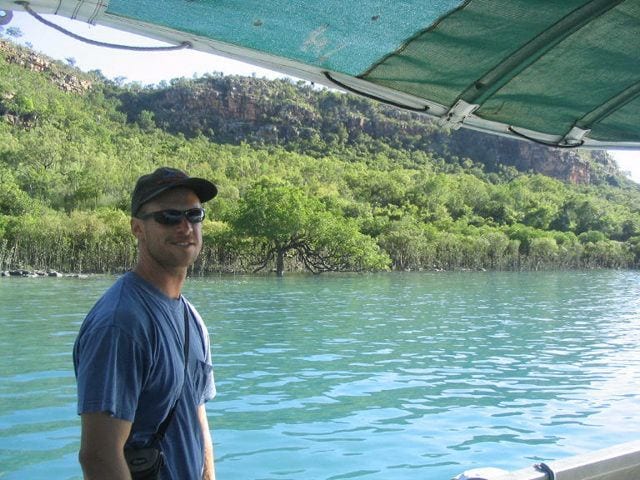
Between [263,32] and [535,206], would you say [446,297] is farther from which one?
[535,206]

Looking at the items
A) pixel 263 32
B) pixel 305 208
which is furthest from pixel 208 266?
pixel 263 32

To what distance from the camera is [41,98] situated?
3676 inches

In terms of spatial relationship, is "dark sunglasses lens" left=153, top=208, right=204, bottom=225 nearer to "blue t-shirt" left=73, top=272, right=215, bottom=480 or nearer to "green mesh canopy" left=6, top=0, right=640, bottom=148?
Answer: "blue t-shirt" left=73, top=272, right=215, bottom=480

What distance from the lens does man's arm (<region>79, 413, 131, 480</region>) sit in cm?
147

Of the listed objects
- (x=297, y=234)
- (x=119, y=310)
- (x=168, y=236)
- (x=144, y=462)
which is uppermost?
(x=297, y=234)

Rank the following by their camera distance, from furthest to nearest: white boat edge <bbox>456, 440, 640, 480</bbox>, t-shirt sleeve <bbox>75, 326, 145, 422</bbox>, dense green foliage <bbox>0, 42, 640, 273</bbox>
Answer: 1. dense green foliage <bbox>0, 42, 640, 273</bbox>
2. white boat edge <bbox>456, 440, 640, 480</bbox>
3. t-shirt sleeve <bbox>75, 326, 145, 422</bbox>

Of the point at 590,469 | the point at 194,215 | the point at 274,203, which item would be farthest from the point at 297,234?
the point at 194,215

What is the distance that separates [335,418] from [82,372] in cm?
687

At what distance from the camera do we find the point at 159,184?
1791 millimetres

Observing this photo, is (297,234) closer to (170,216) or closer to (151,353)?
(170,216)

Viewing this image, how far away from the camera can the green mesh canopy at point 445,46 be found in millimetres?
1726

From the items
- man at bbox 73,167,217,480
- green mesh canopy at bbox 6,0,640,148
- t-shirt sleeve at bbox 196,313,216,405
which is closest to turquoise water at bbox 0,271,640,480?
green mesh canopy at bbox 6,0,640,148

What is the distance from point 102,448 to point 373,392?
8.25 m

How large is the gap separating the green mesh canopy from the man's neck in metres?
0.58
